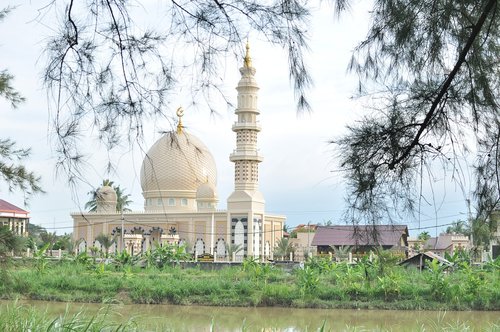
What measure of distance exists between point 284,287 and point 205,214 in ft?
49.1

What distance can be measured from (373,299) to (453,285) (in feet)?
5.29

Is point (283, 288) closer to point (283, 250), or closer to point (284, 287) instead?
point (284, 287)

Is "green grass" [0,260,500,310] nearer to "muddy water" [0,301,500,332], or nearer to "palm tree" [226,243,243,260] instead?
"muddy water" [0,301,500,332]

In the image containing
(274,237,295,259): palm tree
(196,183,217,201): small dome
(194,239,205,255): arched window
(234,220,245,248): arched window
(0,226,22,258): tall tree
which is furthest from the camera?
(196,183,217,201): small dome

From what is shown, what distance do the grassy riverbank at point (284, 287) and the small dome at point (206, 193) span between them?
13504 millimetres

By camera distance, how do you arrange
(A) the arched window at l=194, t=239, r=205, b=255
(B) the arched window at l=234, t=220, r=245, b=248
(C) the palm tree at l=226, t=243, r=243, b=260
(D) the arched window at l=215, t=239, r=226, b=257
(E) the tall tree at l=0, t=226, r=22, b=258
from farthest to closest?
1. (A) the arched window at l=194, t=239, r=205, b=255
2. (D) the arched window at l=215, t=239, r=226, b=257
3. (B) the arched window at l=234, t=220, r=245, b=248
4. (C) the palm tree at l=226, t=243, r=243, b=260
5. (E) the tall tree at l=0, t=226, r=22, b=258

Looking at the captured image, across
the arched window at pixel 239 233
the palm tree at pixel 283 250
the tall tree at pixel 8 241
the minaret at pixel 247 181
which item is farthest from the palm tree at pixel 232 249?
the tall tree at pixel 8 241

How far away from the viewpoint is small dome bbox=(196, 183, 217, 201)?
2944cm

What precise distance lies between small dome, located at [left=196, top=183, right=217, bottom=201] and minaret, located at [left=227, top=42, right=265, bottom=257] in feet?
6.63

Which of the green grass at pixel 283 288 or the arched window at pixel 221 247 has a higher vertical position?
the arched window at pixel 221 247

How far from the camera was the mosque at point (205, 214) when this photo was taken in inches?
1045

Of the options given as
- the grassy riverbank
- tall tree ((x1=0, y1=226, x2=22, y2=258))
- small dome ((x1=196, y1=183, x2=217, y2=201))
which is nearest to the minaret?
small dome ((x1=196, y1=183, x2=217, y2=201))

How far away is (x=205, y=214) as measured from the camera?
93.6 ft

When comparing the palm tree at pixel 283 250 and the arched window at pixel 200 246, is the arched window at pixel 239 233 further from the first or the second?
the arched window at pixel 200 246
